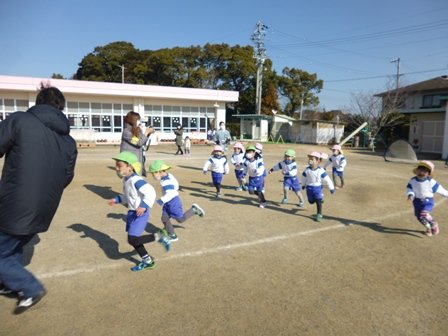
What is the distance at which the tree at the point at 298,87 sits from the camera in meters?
45.9

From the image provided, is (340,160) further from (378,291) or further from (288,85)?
(288,85)

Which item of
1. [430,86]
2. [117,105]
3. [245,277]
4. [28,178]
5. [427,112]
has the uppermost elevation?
[430,86]

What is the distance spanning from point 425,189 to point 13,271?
588cm

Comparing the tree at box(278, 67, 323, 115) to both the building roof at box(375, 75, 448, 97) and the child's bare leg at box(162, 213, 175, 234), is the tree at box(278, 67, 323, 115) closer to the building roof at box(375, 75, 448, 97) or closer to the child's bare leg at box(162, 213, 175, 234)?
the building roof at box(375, 75, 448, 97)

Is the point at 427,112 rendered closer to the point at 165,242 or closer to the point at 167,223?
the point at 167,223

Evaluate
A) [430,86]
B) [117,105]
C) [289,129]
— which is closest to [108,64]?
[117,105]

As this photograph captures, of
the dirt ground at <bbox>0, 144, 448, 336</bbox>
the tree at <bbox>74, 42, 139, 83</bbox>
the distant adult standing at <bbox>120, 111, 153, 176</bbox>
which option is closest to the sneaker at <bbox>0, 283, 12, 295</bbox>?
the dirt ground at <bbox>0, 144, 448, 336</bbox>

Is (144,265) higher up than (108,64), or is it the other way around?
(108,64)

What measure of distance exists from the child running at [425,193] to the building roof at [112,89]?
73.9 ft

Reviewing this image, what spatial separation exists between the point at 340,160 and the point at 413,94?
82.6 ft

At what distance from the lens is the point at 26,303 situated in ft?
10.2

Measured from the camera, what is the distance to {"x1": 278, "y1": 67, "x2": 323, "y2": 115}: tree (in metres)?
45.9

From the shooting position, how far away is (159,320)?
9.71 ft

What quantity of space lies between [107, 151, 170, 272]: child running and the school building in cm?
2259
